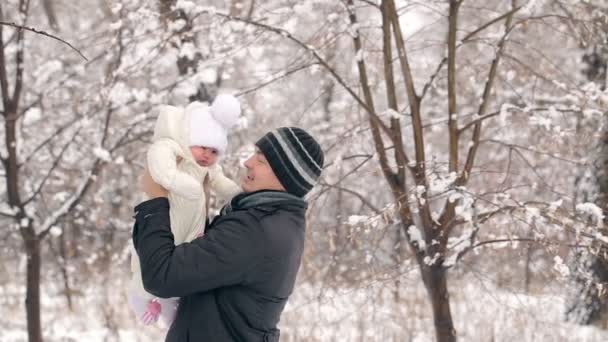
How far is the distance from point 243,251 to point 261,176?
32cm

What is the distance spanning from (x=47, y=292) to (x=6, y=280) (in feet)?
2.50

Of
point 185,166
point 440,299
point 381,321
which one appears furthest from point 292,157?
point 381,321

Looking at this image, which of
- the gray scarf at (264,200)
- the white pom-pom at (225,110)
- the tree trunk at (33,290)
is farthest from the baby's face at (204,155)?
the tree trunk at (33,290)

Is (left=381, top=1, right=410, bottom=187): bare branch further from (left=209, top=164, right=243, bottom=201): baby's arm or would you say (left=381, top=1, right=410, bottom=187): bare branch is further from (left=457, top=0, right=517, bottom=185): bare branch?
(left=209, top=164, right=243, bottom=201): baby's arm

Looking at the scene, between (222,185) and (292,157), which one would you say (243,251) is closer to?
(292,157)

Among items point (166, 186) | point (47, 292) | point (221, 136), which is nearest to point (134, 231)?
point (166, 186)

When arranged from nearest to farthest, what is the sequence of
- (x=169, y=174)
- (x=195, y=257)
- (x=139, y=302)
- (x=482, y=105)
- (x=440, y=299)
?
(x=195, y=257), (x=169, y=174), (x=139, y=302), (x=440, y=299), (x=482, y=105)

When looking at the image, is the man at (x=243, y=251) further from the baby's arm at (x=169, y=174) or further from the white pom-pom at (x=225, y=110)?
the white pom-pom at (x=225, y=110)

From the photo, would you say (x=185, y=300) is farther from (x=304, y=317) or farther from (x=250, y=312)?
(x=304, y=317)

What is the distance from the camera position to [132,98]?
622 cm

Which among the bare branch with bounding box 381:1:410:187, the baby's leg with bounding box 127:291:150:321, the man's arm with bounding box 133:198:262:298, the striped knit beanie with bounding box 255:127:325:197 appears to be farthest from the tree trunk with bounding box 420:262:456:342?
the man's arm with bounding box 133:198:262:298

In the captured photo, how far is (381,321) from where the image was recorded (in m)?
5.79

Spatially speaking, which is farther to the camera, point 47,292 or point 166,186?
point 47,292

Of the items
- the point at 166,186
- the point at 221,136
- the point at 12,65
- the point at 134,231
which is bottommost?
the point at 134,231
